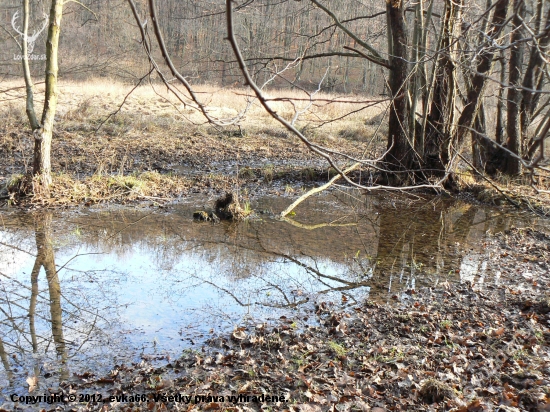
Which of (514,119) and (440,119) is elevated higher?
(514,119)

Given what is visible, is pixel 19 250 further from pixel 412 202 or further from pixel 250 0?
pixel 412 202

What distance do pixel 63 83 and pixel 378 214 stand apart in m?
19.7

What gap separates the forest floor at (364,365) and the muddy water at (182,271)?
0.30 meters

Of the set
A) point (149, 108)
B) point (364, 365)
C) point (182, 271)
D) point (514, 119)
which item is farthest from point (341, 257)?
point (149, 108)

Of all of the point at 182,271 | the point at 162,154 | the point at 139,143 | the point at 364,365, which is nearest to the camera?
the point at 364,365

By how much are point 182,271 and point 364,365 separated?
11.3 ft

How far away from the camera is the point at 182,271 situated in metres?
6.96

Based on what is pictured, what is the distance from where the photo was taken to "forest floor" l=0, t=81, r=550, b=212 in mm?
10977

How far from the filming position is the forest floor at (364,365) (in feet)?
12.3

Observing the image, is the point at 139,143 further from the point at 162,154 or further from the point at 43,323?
the point at 43,323

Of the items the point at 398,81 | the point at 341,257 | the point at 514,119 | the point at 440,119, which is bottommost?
the point at 341,257

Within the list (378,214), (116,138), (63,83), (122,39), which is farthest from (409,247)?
(122,39)

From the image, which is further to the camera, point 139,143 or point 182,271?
point 139,143

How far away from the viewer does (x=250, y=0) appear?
1028cm
